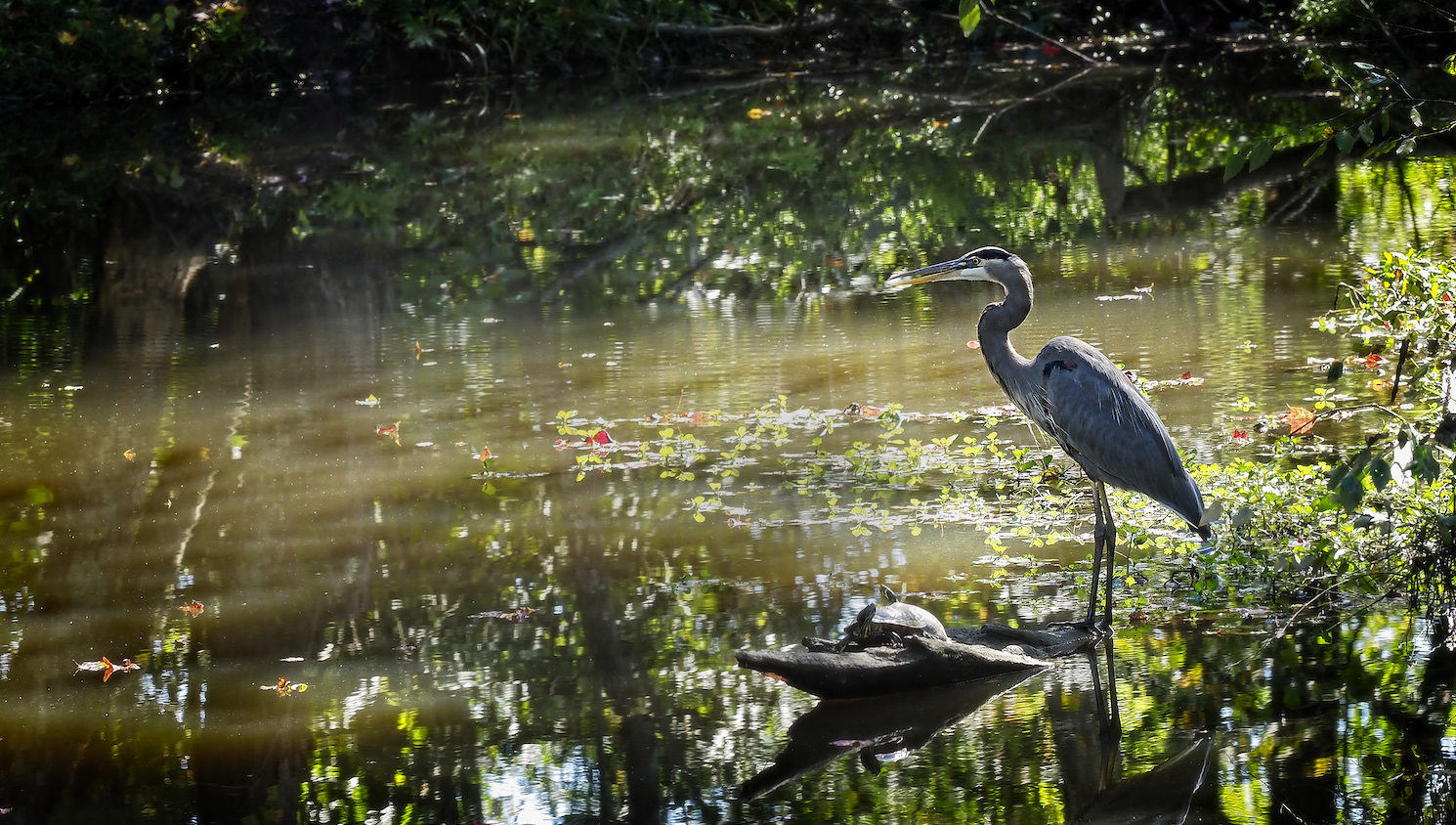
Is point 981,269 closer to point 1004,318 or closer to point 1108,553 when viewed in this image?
point 1004,318

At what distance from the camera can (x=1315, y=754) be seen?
3.76m

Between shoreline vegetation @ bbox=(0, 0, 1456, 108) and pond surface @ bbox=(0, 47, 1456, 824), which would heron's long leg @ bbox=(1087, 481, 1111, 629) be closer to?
pond surface @ bbox=(0, 47, 1456, 824)

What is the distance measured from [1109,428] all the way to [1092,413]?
0.07 meters

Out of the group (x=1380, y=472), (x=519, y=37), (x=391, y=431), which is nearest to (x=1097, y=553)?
(x=1380, y=472)

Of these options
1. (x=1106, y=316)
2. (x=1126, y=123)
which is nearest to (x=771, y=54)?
(x=1126, y=123)

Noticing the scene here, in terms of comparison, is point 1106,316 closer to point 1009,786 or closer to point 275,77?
point 1009,786

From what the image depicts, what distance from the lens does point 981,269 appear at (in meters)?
5.00

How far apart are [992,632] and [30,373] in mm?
6383

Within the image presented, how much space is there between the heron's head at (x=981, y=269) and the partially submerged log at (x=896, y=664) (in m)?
1.28

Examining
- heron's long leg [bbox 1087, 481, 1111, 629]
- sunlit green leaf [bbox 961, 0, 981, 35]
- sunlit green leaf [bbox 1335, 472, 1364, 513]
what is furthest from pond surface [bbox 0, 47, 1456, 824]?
sunlit green leaf [bbox 961, 0, 981, 35]

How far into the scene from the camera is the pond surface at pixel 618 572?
151 inches

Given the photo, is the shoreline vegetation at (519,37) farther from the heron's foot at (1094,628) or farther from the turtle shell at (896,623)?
the turtle shell at (896,623)

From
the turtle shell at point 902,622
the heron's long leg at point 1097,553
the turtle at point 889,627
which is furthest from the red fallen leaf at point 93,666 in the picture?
the heron's long leg at point 1097,553

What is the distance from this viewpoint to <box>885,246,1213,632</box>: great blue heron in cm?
447
